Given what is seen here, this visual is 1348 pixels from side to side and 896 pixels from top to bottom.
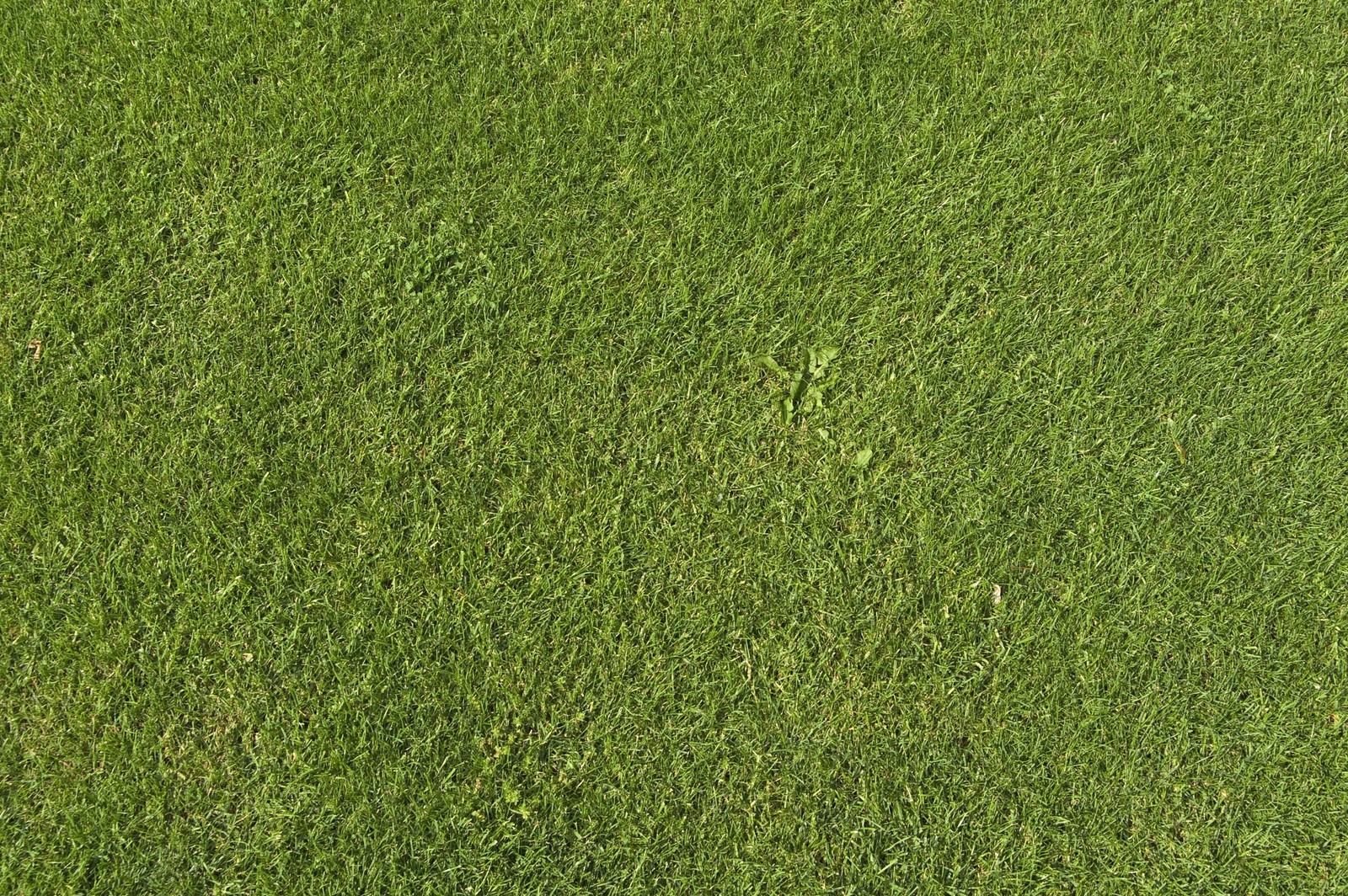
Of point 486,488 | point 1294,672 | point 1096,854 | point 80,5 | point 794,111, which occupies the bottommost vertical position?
point 1096,854

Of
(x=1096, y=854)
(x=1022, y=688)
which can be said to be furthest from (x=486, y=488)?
(x=1096, y=854)

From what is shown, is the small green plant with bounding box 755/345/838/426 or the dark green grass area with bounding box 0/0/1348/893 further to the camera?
the small green plant with bounding box 755/345/838/426

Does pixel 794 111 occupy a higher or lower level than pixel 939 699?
higher

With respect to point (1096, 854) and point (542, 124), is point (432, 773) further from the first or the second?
point (542, 124)

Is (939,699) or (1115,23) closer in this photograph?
(939,699)
